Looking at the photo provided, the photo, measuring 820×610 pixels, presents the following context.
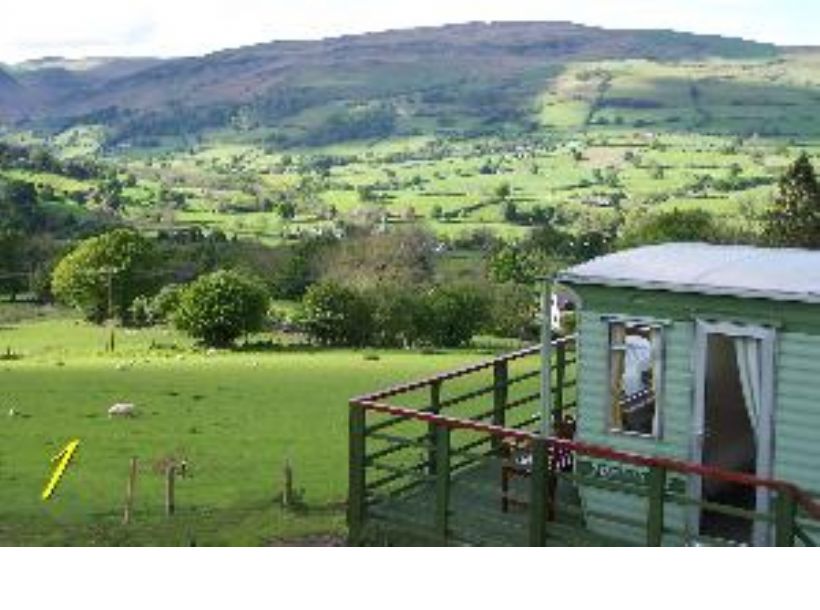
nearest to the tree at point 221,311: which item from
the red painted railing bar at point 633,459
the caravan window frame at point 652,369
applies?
the red painted railing bar at point 633,459

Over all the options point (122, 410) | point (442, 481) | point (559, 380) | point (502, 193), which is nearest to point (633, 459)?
point (442, 481)

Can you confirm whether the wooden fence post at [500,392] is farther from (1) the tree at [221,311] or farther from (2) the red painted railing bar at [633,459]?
(1) the tree at [221,311]

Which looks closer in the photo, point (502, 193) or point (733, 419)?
point (733, 419)

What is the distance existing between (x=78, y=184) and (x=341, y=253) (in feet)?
231

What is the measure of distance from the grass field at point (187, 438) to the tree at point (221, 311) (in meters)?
4.40

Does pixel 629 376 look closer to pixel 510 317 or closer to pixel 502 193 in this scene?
pixel 510 317

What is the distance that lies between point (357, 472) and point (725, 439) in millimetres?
3414

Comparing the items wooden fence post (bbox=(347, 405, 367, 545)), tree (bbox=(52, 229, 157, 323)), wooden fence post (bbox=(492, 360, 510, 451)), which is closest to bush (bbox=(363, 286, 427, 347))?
tree (bbox=(52, 229, 157, 323))

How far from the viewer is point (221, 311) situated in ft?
168

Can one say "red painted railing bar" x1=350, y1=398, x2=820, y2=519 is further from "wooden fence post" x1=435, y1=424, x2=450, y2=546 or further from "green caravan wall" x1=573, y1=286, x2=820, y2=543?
"green caravan wall" x1=573, y1=286, x2=820, y2=543

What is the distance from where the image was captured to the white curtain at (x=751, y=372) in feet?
33.2

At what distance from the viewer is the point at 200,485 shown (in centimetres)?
2027
